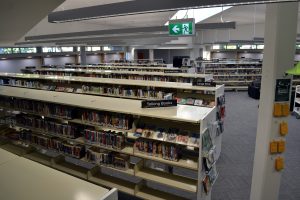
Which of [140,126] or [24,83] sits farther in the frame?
[24,83]

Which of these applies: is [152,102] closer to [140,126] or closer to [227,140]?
[140,126]

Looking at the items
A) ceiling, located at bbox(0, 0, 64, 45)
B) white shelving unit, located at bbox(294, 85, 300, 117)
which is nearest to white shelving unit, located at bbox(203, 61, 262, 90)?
white shelving unit, located at bbox(294, 85, 300, 117)

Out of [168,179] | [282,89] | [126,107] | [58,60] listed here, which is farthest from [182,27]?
[58,60]

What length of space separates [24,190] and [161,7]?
8.49 feet

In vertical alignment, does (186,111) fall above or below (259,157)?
above

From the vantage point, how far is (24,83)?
10.3 m

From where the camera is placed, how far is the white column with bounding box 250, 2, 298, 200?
10.1 ft

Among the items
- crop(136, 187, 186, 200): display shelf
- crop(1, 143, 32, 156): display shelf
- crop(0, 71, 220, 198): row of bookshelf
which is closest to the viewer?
crop(0, 71, 220, 198): row of bookshelf

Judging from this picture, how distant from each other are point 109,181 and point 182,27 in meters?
4.10

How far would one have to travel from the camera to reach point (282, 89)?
3283mm

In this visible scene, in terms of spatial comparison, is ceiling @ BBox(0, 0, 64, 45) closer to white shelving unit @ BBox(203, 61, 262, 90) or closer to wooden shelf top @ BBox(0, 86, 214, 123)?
wooden shelf top @ BBox(0, 86, 214, 123)

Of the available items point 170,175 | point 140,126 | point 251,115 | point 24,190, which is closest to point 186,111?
point 140,126

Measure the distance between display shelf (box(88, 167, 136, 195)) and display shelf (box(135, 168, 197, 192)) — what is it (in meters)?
0.47

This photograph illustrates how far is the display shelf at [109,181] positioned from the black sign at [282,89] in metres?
2.96
